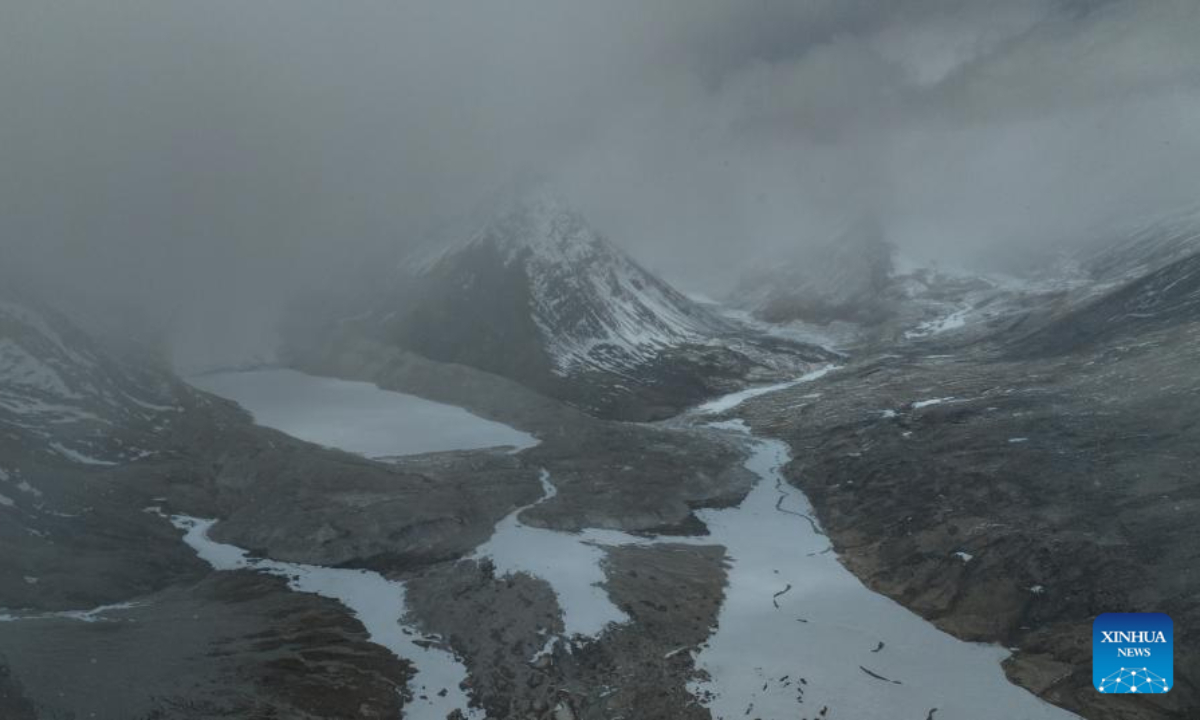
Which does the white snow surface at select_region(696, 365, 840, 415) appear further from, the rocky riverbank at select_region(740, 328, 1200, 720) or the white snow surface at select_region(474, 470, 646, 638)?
the white snow surface at select_region(474, 470, 646, 638)

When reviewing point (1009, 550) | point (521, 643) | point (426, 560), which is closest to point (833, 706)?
point (521, 643)

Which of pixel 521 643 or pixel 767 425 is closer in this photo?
pixel 521 643

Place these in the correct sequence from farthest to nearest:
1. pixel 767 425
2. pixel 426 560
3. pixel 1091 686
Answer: pixel 767 425 < pixel 426 560 < pixel 1091 686

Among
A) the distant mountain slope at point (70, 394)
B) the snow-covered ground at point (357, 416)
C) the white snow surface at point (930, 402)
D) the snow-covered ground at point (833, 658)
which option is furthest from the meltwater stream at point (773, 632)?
the white snow surface at point (930, 402)

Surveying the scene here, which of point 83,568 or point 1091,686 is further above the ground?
point 1091,686

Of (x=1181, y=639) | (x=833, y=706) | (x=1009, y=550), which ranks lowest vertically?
(x=833, y=706)

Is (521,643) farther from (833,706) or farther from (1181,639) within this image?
(1181,639)

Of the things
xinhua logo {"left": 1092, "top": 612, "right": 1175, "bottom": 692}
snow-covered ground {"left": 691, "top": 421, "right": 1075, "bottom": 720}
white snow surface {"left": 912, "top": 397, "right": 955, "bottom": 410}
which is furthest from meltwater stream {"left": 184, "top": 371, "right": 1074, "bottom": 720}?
white snow surface {"left": 912, "top": 397, "right": 955, "bottom": 410}

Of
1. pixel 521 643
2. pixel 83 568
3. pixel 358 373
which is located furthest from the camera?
pixel 358 373
